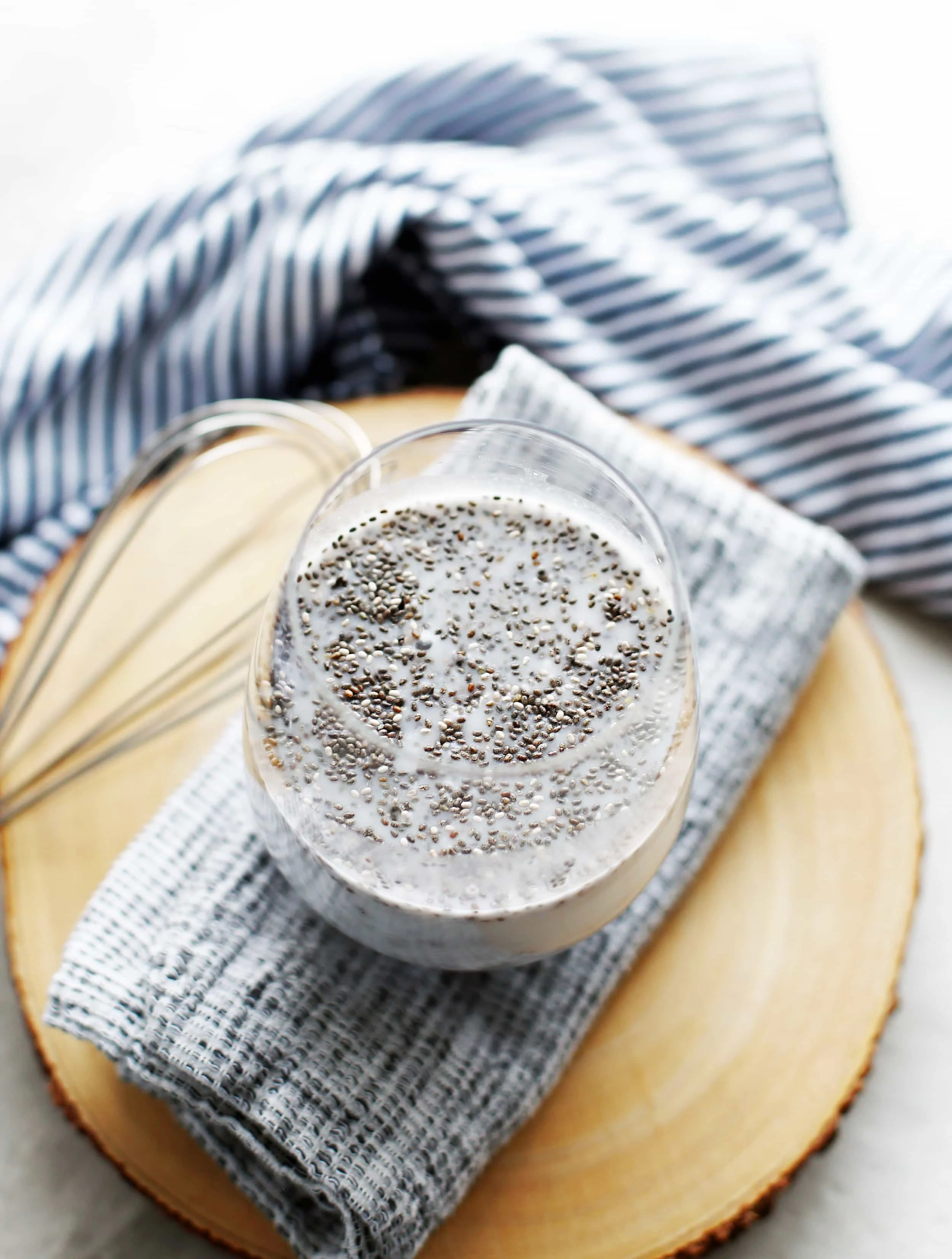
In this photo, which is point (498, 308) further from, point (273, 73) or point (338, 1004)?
point (338, 1004)

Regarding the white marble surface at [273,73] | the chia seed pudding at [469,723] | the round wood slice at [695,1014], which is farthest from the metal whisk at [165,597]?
the white marble surface at [273,73]

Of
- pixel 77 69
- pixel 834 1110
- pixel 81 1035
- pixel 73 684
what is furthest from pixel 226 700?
pixel 77 69

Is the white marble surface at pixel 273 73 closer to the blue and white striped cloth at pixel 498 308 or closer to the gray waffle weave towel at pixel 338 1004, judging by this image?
the blue and white striped cloth at pixel 498 308

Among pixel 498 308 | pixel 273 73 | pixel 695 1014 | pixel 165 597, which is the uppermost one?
pixel 273 73

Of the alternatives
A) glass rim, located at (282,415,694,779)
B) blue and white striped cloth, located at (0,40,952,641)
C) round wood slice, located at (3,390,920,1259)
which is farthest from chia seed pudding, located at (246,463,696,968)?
blue and white striped cloth, located at (0,40,952,641)

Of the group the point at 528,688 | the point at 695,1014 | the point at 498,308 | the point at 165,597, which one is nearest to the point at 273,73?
the point at 498,308
